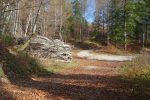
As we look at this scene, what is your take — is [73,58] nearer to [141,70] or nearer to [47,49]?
[47,49]

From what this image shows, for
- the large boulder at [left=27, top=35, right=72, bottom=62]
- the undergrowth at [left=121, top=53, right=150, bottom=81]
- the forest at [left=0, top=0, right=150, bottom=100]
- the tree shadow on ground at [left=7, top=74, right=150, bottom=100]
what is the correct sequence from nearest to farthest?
the tree shadow on ground at [left=7, top=74, right=150, bottom=100] < the forest at [left=0, top=0, right=150, bottom=100] < the undergrowth at [left=121, top=53, right=150, bottom=81] < the large boulder at [left=27, top=35, right=72, bottom=62]

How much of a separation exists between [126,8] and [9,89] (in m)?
45.3

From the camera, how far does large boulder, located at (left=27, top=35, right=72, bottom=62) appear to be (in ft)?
88.8

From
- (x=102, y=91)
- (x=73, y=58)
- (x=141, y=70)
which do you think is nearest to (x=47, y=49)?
(x=73, y=58)

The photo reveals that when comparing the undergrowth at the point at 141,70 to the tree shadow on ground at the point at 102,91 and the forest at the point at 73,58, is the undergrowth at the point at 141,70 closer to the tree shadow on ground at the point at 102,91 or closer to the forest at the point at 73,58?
the forest at the point at 73,58

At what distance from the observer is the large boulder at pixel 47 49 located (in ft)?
88.8

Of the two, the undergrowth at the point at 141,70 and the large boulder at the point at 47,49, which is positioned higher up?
the large boulder at the point at 47,49

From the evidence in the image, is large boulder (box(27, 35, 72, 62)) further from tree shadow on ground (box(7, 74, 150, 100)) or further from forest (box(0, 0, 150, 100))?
tree shadow on ground (box(7, 74, 150, 100))

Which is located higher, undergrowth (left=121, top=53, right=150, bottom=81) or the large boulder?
the large boulder

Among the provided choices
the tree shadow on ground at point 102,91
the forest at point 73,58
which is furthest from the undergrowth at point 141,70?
the tree shadow on ground at point 102,91

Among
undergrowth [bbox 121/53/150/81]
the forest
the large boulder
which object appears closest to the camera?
the forest

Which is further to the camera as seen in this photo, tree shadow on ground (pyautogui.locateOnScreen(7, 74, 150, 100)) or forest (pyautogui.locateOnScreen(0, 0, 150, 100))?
forest (pyautogui.locateOnScreen(0, 0, 150, 100))

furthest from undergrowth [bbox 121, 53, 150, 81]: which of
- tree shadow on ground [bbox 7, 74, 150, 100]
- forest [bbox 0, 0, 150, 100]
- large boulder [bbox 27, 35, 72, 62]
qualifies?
large boulder [bbox 27, 35, 72, 62]

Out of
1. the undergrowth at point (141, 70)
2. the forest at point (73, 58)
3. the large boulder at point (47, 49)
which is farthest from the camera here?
the large boulder at point (47, 49)
